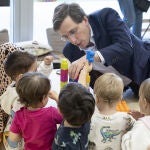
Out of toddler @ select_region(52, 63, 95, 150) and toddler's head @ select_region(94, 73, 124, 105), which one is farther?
toddler's head @ select_region(94, 73, 124, 105)

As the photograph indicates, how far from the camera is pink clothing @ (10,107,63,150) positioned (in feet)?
4.51

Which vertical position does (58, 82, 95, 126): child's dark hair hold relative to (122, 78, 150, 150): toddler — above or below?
above

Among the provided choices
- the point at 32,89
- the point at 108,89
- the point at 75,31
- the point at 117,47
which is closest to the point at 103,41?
the point at 117,47

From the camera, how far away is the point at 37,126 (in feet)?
4.51

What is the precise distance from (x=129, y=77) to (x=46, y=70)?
664 millimetres

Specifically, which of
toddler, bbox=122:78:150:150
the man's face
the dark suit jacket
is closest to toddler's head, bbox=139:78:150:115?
toddler, bbox=122:78:150:150

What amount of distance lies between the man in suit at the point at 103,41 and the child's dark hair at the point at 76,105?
47 cm

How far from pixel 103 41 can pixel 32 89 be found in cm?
91

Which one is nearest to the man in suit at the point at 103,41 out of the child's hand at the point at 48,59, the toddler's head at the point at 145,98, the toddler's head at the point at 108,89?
the child's hand at the point at 48,59

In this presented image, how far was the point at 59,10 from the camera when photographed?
1934 mm

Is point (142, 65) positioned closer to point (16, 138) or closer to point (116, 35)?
point (116, 35)

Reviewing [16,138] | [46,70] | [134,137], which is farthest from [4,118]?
[134,137]

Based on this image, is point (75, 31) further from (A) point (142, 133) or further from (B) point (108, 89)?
(A) point (142, 133)

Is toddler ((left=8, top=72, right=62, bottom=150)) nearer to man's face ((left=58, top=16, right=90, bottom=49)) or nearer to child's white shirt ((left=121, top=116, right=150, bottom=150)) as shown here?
child's white shirt ((left=121, top=116, right=150, bottom=150))
